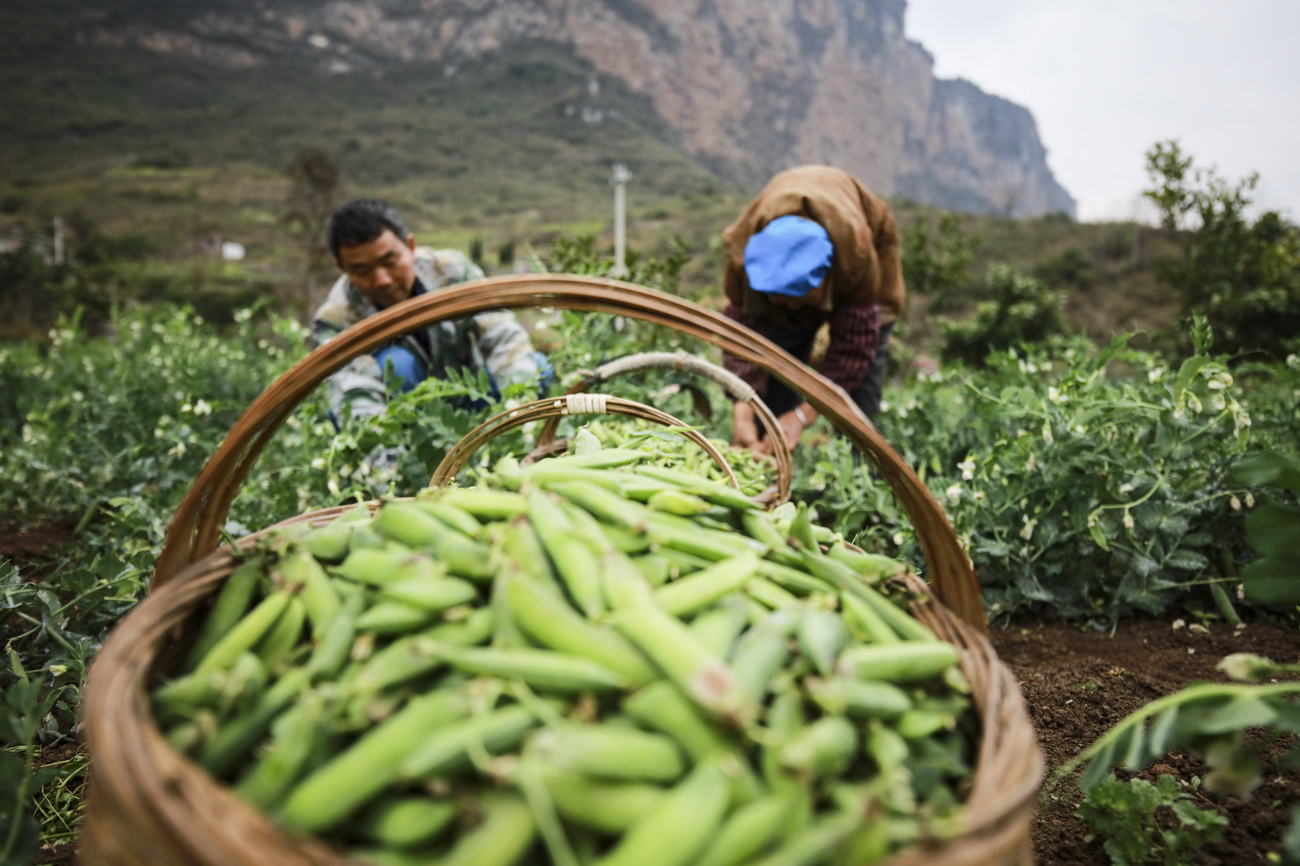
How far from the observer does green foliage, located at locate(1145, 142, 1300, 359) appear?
12609 mm

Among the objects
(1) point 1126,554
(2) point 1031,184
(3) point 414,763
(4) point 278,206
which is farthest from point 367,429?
(2) point 1031,184

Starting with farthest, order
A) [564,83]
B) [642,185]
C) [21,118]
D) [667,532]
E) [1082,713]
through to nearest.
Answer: [564,83] → [642,185] → [21,118] → [1082,713] → [667,532]

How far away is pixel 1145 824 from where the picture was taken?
139 centimetres

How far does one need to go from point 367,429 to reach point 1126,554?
2578 millimetres

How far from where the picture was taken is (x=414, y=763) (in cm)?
77

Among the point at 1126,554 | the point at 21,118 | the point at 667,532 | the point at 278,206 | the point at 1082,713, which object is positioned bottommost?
the point at 1082,713

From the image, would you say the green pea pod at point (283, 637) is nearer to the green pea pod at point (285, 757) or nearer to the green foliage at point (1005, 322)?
the green pea pod at point (285, 757)

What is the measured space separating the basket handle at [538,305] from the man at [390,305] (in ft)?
4.83

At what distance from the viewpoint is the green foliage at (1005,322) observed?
49.2 feet

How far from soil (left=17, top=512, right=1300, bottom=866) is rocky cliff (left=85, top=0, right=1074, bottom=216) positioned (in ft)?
253

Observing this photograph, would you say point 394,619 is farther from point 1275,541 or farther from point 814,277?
point 814,277

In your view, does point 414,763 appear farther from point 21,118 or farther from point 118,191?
point 21,118

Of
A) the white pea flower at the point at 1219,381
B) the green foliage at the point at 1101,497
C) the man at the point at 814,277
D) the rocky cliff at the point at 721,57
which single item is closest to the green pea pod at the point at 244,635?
the green foliage at the point at 1101,497

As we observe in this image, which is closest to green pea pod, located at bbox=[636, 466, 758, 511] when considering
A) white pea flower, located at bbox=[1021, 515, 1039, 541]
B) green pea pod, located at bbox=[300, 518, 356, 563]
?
green pea pod, located at bbox=[300, 518, 356, 563]
